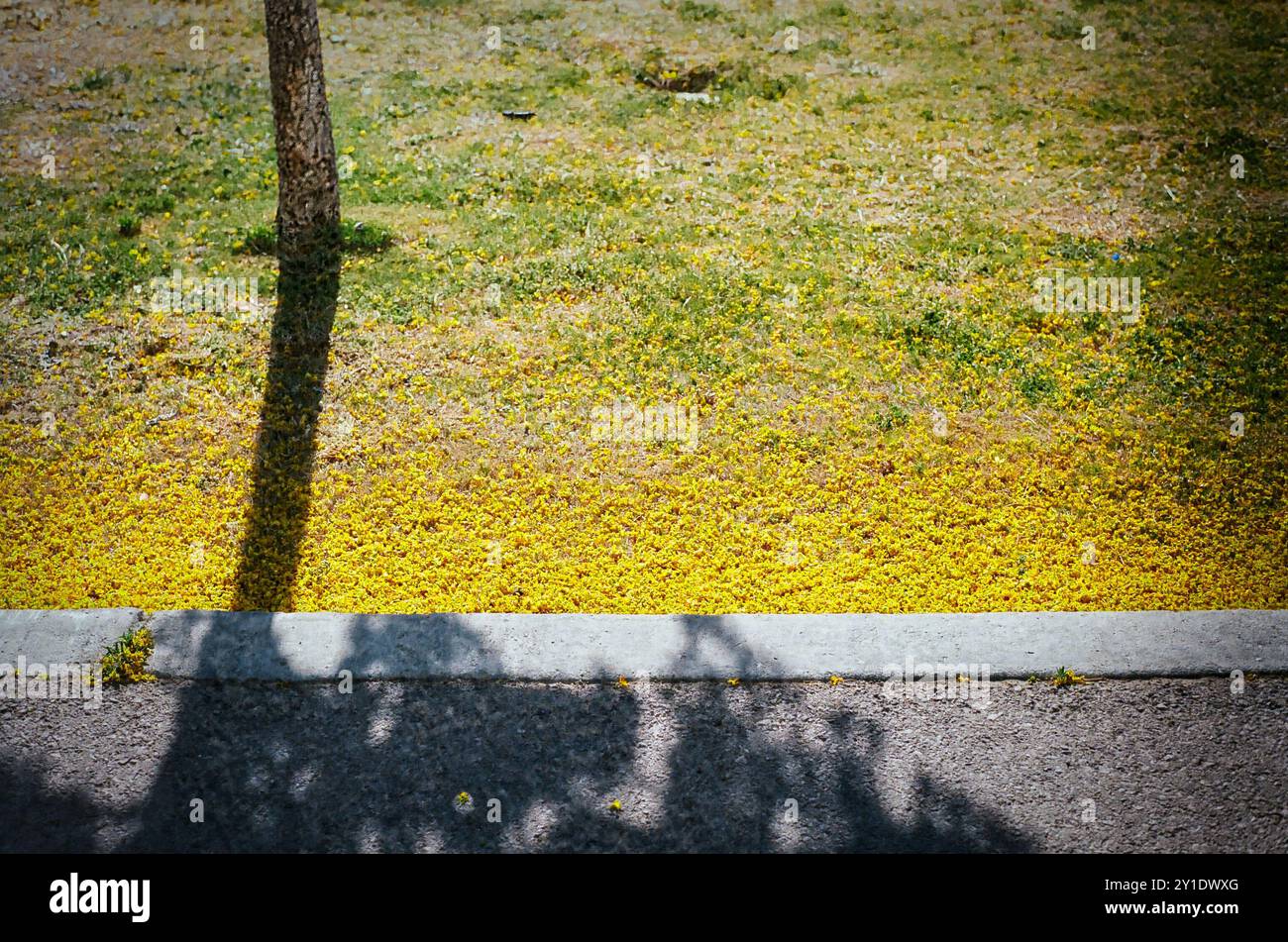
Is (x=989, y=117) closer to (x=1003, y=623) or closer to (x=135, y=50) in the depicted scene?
(x=1003, y=623)

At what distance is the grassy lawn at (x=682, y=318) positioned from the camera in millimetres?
6441

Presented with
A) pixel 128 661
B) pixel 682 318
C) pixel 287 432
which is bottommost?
pixel 128 661

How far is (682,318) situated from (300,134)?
11.8 feet

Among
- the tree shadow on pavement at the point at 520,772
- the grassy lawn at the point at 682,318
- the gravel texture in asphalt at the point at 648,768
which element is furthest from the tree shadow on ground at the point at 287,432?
the gravel texture in asphalt at the point at 648,768

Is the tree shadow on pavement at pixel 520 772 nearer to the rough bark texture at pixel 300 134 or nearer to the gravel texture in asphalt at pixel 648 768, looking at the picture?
the gravel texture in asphalt at pixel 648 768

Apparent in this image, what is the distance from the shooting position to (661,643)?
18.5ft

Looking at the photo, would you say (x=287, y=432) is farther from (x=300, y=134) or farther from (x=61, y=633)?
(x=300, y=134)

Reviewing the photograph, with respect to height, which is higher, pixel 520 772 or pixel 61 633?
pixel 61 633

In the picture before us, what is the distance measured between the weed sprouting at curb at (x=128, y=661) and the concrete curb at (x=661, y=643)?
56 mm

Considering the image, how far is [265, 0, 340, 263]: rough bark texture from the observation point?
8.11 meters

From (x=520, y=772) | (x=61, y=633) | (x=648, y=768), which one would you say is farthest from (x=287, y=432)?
(x=648, y=768)

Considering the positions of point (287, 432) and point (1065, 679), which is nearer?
point (1065, 679)
